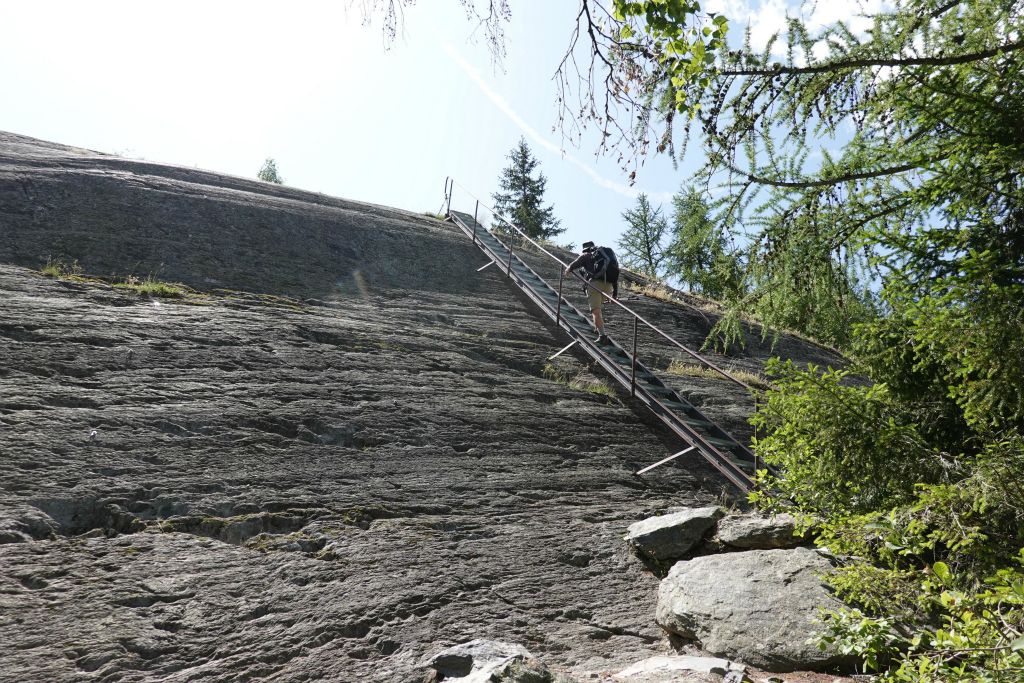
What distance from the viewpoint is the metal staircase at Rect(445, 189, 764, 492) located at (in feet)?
29.2

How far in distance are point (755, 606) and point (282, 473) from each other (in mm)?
4073

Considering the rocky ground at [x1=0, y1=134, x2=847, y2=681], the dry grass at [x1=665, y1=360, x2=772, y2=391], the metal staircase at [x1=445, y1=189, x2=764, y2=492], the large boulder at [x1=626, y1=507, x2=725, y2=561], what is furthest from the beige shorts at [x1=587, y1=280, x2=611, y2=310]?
the large boulder at [x1=626, y1=507, x2=725, y2=561]

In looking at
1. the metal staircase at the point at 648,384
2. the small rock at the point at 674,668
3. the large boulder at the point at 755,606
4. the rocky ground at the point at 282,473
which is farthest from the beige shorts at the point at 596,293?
the small rock at the point at 674,668

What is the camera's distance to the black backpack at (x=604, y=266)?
12.6 metres

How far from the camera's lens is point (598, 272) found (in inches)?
495

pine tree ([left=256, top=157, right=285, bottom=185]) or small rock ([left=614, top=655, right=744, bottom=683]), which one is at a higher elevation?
pine tree ([left=256, top=157, right=285, bottom=185])

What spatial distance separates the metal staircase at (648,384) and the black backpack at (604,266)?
0.87 m

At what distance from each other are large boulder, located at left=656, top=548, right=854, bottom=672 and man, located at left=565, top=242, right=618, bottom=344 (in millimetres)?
6857

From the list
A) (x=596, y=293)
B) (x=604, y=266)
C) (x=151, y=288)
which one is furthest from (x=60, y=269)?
(x=604, y=266)

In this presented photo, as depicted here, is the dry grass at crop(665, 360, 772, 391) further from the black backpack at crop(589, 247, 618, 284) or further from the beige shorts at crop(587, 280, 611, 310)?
the black backpack at crop(589, 247, 618, 284)

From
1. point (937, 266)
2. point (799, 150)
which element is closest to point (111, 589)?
point (799, 150)

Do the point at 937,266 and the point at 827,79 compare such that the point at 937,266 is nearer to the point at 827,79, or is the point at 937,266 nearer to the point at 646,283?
the point at 827,79

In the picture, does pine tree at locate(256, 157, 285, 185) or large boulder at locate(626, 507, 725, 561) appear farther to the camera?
pine tree at locate(256, 157, 285, 185)

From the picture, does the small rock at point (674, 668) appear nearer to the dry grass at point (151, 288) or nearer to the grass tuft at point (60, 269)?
the dry grass at point (151, 288)
